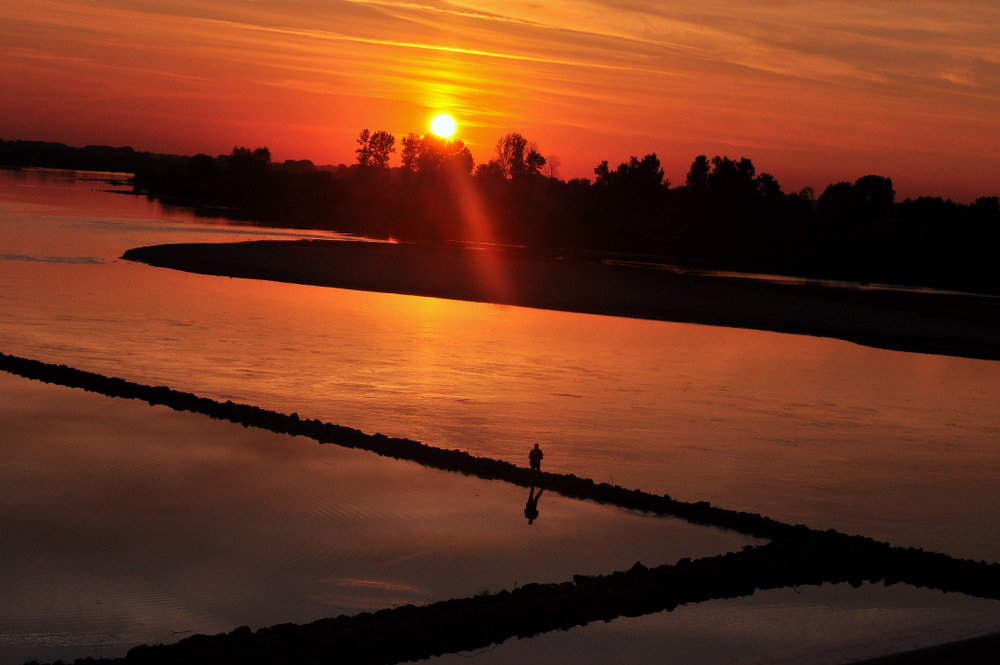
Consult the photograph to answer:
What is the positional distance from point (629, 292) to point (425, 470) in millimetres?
32685

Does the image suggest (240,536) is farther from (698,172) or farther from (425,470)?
(698,172)

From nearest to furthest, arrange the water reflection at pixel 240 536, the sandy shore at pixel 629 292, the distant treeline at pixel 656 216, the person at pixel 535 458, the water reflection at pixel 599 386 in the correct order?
the water reflection at pixel 240 536
the person at pixel 535 458
the water reflection at pixel 599 386
the sandy shore at pixel 629 292
the distant treeline at pixel 656 216

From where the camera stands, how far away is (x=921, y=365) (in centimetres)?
2988

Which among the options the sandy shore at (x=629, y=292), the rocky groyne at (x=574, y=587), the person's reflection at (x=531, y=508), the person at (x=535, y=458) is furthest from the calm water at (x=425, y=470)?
the sandy shore at (x=629, y=292)

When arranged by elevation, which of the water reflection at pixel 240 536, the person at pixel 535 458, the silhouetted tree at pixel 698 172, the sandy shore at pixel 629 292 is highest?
the silhouetted tree at pixel 698 172

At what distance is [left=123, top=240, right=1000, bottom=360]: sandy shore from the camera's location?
1502 inches

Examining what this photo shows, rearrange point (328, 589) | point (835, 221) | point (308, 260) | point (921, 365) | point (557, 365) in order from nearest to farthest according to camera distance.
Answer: point (328, 589), point (557, 365), point (921, 365), point (308, 260), point (835, 221)

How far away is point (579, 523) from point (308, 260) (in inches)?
1620

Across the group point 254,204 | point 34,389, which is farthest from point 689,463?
point 254,204

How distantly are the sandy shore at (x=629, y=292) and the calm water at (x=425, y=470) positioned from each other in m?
6.27

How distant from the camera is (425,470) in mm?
14234

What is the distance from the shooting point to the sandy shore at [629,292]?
38156 millimetres

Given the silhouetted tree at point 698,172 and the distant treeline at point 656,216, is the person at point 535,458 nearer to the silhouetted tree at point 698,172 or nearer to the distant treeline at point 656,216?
the distant treeline at point 656,216

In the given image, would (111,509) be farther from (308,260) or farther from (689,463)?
(308,260)
